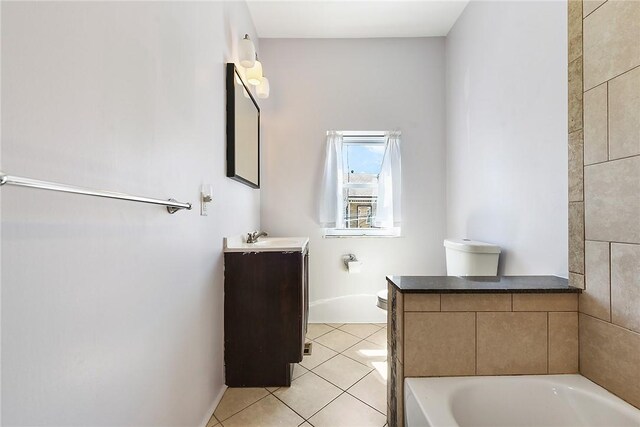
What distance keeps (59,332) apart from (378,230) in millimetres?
2409

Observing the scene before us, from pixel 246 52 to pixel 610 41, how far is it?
70.5 inches

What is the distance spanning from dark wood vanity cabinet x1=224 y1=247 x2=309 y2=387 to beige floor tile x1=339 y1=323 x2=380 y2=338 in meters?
0.92

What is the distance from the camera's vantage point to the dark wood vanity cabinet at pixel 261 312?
1.69 meters

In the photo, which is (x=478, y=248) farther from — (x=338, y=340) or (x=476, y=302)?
(x=338, y=340)

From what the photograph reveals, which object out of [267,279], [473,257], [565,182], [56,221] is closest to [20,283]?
[56,221]

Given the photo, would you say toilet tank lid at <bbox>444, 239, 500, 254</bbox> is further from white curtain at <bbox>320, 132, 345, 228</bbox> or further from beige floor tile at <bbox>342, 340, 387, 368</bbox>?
white curtain at <bbox>320, 132, 345, 228</bbox>

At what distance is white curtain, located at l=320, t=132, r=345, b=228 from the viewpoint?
265 cm

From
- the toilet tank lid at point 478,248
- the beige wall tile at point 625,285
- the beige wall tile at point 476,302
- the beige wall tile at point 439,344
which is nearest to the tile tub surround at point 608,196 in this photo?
the beige wall tile at point 625,285

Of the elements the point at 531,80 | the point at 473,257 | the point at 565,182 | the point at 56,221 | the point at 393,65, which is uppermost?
the point at 393,65

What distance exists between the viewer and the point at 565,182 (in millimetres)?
1272

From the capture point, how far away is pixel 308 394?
5.44 ft

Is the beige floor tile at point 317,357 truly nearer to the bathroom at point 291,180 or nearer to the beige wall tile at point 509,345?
the bathroom at point 291,180

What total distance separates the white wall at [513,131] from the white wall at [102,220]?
1.69 m

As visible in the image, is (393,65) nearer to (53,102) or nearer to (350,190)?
(350,190)
